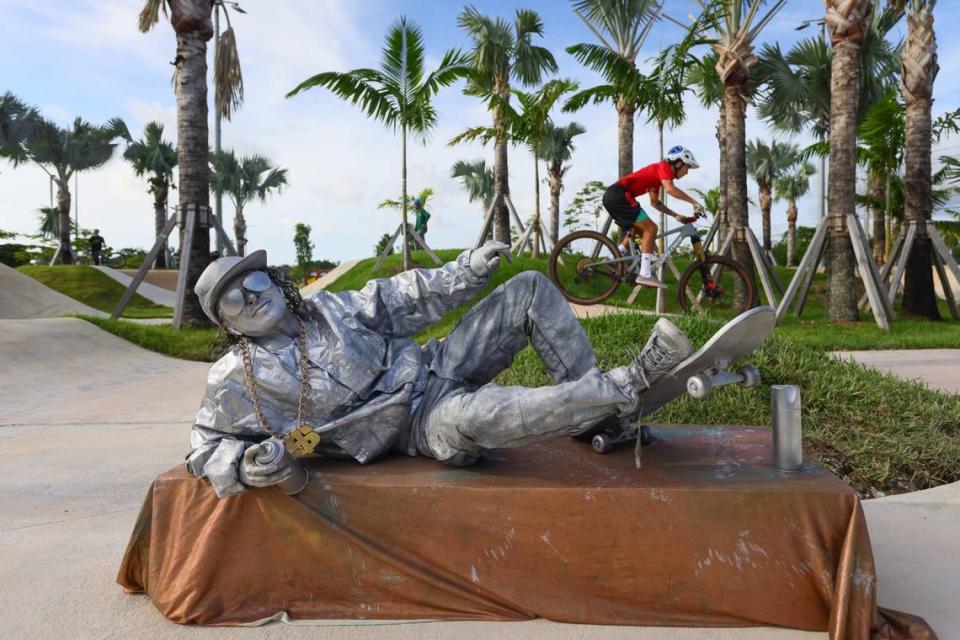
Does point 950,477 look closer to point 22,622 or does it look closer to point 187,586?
point 187,586

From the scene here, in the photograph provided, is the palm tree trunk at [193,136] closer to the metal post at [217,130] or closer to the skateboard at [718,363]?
the metal post at [217,130]

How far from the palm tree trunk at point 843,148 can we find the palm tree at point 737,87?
1.51 meters

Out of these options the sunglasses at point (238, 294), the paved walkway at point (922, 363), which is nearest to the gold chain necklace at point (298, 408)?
the sunglasses at point (238, 294)

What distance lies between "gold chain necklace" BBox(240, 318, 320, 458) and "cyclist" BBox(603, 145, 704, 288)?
4602 millimetres

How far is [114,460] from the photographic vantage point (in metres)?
4.13

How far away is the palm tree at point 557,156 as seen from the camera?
29172 millimetres

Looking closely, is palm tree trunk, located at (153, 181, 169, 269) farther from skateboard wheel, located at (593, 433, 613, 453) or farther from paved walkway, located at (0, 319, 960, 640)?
skateboard wheel, located at (593, 433, 613, 453)

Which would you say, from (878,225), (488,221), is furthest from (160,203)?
(878,225)

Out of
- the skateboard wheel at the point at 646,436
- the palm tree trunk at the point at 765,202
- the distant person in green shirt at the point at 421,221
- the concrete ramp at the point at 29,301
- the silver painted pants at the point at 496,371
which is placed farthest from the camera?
the palm tree trunk at the point at 765,202

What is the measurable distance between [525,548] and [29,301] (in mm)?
15294

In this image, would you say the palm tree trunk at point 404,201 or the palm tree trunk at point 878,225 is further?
the palm tree trunk at point 878,225

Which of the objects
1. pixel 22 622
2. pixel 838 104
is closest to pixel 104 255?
pixel 838 104

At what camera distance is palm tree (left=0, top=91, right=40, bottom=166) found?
25.6m

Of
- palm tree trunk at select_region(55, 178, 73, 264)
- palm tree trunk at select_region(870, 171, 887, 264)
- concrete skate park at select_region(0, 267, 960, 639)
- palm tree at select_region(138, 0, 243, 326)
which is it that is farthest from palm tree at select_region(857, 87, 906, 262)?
palm tree trunk at select_region(55, 178, 73, 264)
